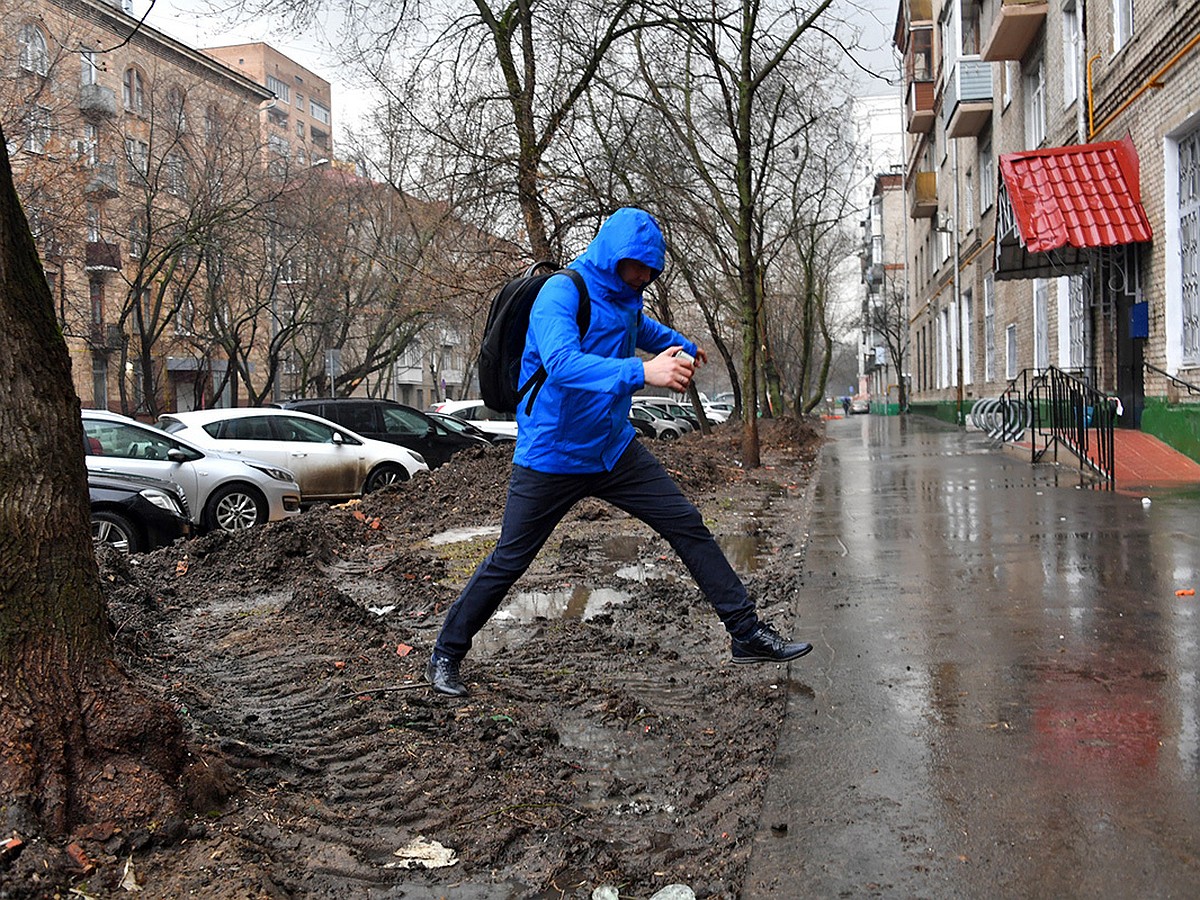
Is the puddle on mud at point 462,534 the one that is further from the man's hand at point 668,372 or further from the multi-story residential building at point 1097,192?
the multi-story residential building at point 1097,192

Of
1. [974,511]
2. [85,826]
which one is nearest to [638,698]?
[85,826]

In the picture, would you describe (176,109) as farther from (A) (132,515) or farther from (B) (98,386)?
(A) (132,515)

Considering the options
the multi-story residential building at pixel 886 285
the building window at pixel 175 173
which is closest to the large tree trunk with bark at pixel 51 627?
the building window at pixel 175 173

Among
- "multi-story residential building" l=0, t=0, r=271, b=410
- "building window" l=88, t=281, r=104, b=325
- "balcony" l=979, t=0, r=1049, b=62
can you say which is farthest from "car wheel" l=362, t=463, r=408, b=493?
"building window" l=88, t=281, r=104, b=325

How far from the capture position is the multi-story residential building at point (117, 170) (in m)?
23.2

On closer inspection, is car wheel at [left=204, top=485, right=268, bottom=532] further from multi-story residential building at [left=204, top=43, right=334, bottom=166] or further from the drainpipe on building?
multi-story residential building at [left=204, top=43, right=334, bottom=166]

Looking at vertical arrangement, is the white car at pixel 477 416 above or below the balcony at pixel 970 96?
below

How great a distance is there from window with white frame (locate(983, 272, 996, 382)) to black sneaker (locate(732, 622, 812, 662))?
25955 millimetres

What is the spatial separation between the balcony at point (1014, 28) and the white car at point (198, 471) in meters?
16.3

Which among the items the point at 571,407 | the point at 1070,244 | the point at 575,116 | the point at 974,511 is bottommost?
the point at 974,511

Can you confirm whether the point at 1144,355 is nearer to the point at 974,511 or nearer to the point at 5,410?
the point at 974,511

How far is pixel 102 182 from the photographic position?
28.8m

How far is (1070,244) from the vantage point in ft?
50.1

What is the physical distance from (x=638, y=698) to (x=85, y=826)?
97.0 inches
